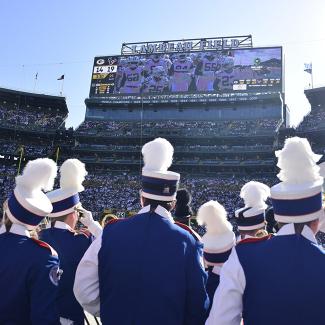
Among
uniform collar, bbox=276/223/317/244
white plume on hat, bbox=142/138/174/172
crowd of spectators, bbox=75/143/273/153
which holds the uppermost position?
crowd of spectators, bbox=75/143/273/153

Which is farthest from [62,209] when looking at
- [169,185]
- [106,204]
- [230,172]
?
[230,172]

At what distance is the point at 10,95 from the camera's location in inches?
2222

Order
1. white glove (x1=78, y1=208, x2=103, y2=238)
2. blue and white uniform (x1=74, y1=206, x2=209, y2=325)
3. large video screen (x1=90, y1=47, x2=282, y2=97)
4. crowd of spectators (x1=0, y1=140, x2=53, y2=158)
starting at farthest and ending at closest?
crowd of spectators (x1=0, y1=140, x2=53, y2=158) < large video screen (x1=90, y1=47, x2=282, y2=97) < white glove (x1=78, y1=208, x2=103, y2=238) < blue and white uniform (x1=74, y1=206, x2=209, y2=325)

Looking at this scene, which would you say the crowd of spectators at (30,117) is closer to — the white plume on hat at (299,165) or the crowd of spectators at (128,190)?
the crowd of spectators at (128,190)

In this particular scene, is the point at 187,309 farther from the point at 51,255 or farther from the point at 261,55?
the point at 261,55

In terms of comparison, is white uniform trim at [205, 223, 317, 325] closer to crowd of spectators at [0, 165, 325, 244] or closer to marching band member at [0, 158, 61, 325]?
marching band member at [0, 158, 61, 325]

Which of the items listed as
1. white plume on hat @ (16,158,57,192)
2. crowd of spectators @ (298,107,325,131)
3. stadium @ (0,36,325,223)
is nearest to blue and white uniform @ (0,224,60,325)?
white plume on hat @ (16,158,57,192)

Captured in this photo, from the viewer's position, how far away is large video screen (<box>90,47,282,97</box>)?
1817 inches

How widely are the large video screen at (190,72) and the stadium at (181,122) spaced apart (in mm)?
119

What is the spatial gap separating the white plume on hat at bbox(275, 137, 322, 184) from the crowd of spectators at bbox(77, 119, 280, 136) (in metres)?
46.1

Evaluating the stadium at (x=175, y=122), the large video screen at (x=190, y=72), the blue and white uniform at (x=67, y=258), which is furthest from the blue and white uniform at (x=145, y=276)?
the large video screen at (x=190, y=72)

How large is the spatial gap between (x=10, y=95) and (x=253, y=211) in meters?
57.4

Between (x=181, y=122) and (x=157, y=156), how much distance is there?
4982cm

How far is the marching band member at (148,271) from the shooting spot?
107 inches
